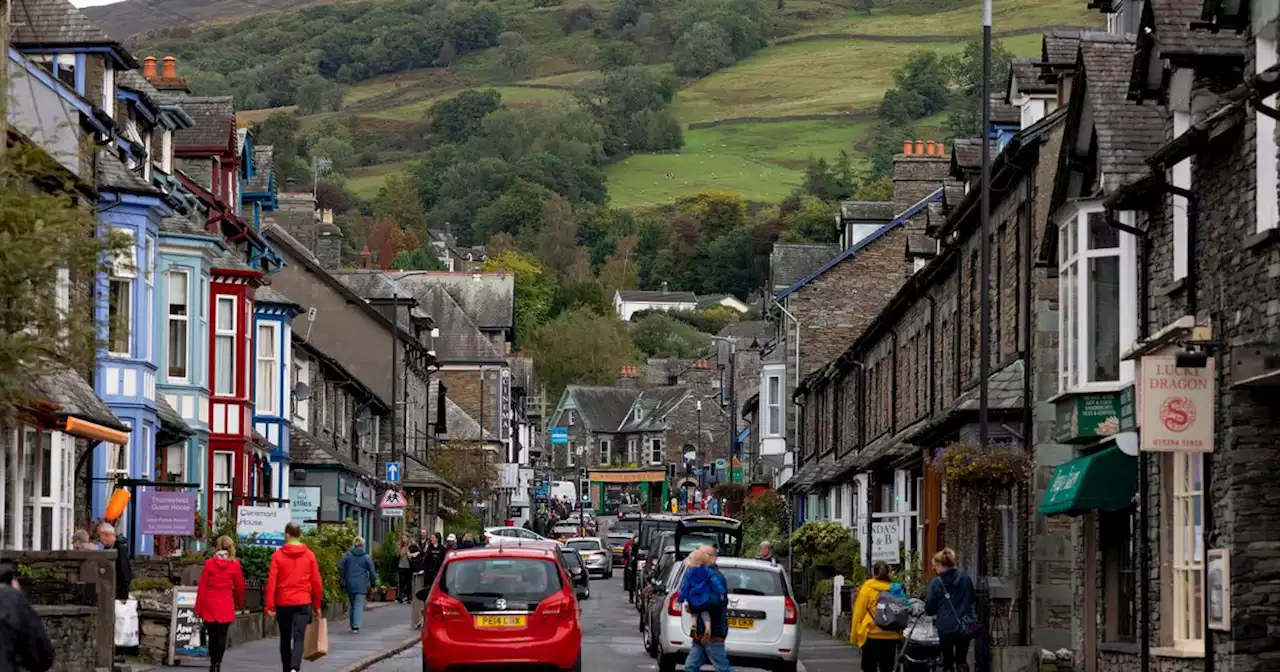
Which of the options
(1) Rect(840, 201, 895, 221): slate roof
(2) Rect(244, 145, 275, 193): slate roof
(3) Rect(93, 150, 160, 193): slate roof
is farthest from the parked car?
(3) Rect(93, 150, 160, 193): slate roof

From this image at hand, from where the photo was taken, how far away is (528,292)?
170m

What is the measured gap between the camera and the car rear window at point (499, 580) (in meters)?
23.9

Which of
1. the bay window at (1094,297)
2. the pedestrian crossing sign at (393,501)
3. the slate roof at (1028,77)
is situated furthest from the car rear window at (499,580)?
the pedestrian crossing sign at (393,501)

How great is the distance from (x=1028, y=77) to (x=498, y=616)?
13.5 m

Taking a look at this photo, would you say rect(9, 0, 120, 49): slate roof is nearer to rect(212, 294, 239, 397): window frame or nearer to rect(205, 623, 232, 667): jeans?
rect(212, 294, 239, 397): window frame

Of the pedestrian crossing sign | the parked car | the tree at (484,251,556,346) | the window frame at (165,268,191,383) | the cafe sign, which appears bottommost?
the parked car

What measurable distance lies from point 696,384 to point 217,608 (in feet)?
393

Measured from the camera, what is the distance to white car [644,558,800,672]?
2648cm

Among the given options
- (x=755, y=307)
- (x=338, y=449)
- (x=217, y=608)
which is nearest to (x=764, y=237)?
(x=755, y=307)

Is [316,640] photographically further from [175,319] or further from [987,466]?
[175,319]

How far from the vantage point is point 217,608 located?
25.0 metres

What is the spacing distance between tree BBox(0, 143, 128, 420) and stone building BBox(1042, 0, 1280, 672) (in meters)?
8.85

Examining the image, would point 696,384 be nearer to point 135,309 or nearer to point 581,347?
point 581,347

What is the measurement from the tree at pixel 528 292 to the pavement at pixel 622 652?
4718 inches
